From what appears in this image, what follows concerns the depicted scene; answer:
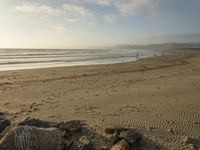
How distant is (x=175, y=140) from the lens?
7281mm

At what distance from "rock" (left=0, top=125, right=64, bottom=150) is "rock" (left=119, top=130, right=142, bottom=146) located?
1498 millimetres

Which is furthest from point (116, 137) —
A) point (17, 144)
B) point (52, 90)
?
point (52, 90)

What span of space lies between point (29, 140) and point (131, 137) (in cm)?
233

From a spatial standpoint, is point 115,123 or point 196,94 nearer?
point 115,123

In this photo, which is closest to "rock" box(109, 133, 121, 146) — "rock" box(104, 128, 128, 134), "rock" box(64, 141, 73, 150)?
"rock" box(104, 128, 128, 134)

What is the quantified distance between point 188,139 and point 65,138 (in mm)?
3017

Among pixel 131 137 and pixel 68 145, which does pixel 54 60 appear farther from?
pixel 131 137

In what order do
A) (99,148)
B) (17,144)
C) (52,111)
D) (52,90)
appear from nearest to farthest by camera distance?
(17,144), (99,148), (52,111), (52,90)

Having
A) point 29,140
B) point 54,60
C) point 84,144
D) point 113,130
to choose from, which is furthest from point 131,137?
point 54,60

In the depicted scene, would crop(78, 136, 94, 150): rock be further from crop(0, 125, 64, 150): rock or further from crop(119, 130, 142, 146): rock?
crop(119, 130, 142, 146): rock

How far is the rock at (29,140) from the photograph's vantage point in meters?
6.15

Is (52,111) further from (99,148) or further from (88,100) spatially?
(99,148)

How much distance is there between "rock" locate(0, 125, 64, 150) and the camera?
20.2 feet

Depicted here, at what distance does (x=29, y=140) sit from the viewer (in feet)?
20.5
